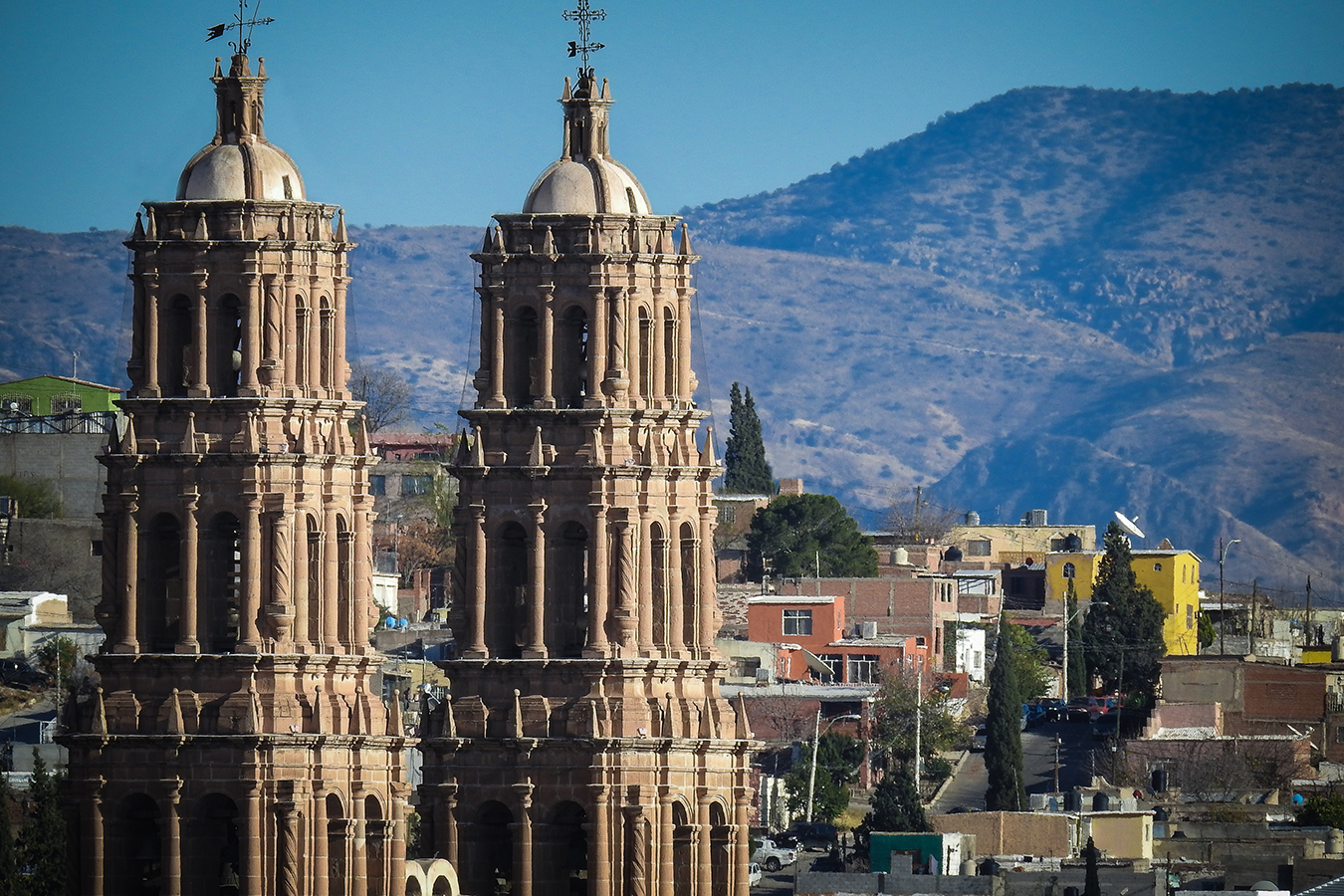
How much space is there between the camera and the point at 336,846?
4437 inches

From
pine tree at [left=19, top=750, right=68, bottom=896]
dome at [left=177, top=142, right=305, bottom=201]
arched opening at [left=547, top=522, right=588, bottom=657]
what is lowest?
pine tree at [left=19, top=750, right=68, bottom=896]

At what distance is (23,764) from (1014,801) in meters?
37.1

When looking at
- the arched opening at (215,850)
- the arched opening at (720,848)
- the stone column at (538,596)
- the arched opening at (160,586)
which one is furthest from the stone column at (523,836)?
Result: the arched opening at (160,586)

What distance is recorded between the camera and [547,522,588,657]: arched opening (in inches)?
4747

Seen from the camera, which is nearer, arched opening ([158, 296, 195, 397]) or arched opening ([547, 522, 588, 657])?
arched opening ([158, 296, 195, 397])

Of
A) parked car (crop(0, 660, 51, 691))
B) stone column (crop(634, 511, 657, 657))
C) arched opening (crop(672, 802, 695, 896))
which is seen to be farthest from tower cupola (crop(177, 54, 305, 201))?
parked car (crop(0, 660, 51, 691))

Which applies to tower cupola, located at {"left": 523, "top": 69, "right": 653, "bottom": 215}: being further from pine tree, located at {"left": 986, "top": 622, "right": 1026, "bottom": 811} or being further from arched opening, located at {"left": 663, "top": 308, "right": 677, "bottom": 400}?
pine tree, located at {"left": 986, "top": 622, "right": 1026, "bottom": 811}

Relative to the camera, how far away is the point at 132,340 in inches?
4498

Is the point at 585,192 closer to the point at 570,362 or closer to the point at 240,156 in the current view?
the point at 570,362

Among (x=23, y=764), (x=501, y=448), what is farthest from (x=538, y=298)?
(x=23, y=764)

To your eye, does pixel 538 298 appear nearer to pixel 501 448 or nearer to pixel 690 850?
pixel 501 448

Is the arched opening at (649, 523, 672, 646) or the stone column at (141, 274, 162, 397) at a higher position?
the stone column at (141, 274, 162, 397)

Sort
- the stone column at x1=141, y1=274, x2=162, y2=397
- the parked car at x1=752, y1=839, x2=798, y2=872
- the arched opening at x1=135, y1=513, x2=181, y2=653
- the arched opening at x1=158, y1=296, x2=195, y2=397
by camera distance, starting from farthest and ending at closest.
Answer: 1. the parked car at x1=752, y1=839, x2=798, y2=872
2. the arched opening at x1=158, y1=296, x2=195, y2=397
3. the stone column at x1=141, y1=274, x2=162, y2=397
4. the arched opening at x1=135, y1=513, x2=181, y2=653

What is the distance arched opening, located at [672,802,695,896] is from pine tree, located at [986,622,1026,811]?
50.6 meters
